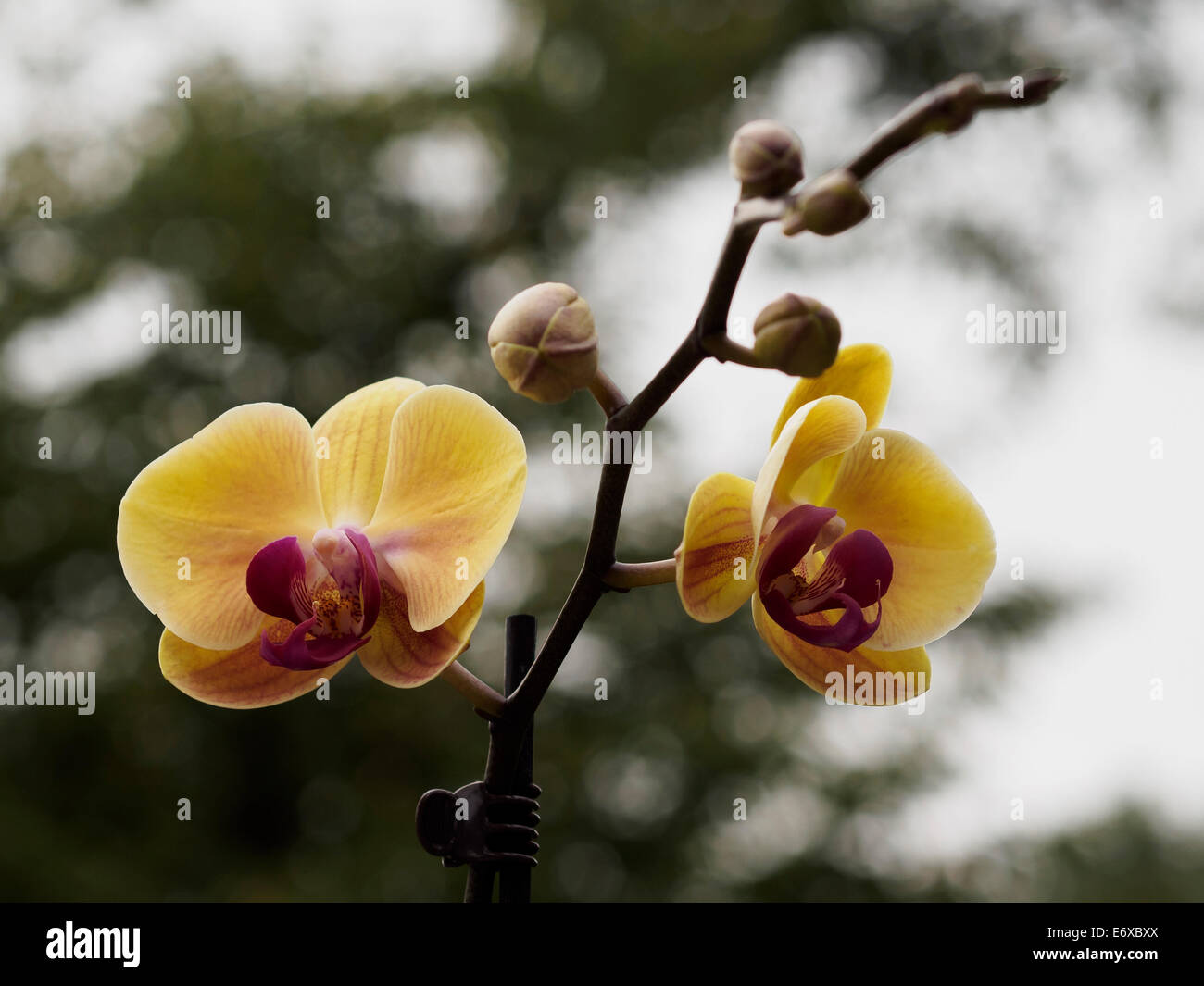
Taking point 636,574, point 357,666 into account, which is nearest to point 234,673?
point 636,574

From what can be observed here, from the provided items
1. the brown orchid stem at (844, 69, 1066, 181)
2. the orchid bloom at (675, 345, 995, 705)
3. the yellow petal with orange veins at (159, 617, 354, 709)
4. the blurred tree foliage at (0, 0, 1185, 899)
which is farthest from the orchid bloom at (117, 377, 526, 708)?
the blurred tree foliage at (0, 0, 1185, 899)

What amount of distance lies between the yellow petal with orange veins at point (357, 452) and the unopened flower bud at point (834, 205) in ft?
0.84

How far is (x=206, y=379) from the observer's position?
317 centimetres

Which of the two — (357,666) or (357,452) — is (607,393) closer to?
(357,452)

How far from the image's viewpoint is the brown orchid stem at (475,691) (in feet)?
1.68

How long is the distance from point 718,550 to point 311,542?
21 cm

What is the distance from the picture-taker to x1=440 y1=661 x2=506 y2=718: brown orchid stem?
0.51 m

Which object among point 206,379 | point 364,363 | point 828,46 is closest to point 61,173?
point 206,379

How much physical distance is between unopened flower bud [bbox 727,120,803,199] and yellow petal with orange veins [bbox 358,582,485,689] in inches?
8.6

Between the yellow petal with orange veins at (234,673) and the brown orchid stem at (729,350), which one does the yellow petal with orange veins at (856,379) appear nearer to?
the brown orchid stem at (729,350)

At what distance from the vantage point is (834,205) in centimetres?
38

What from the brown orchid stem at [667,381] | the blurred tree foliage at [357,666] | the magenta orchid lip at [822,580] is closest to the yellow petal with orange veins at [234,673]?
the brown orchid stem at [667,381]
